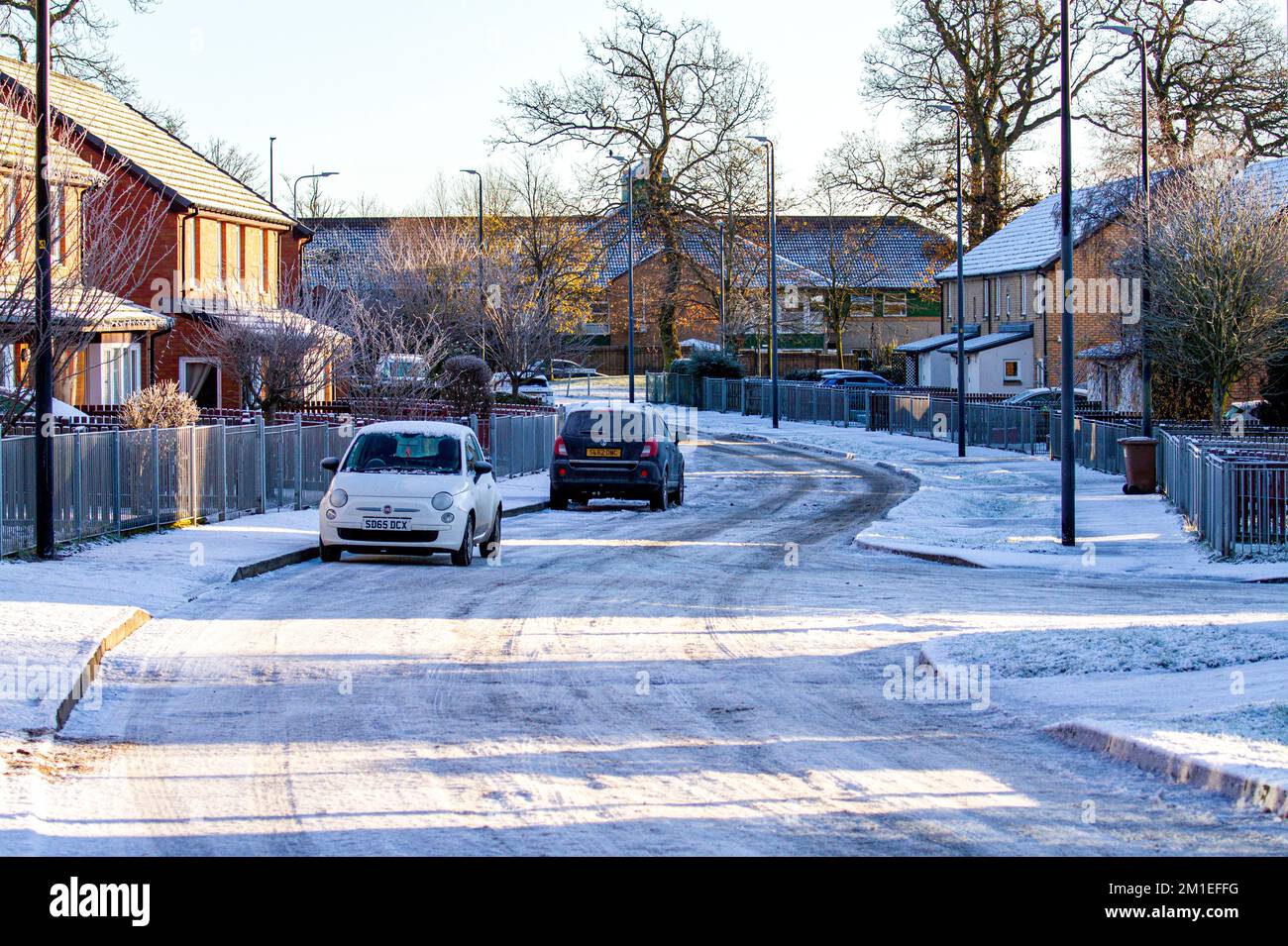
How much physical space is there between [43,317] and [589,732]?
999 cm

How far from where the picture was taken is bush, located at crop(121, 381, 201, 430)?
2297cm

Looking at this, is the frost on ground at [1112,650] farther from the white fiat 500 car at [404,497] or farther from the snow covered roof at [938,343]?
the snow covered roof at [938,343]

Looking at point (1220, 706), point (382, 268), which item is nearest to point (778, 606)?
point (1220, 706)

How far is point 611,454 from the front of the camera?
26.9m

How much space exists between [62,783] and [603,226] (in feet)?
219

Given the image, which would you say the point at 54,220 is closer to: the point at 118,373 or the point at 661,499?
the point at 661,499

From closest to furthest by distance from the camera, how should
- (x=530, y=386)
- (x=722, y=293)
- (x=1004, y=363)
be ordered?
(x=1004, y=363) → (x=722, y=293) → (x=530, y=386)

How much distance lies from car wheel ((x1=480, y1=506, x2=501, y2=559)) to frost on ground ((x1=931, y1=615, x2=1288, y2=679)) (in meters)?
8.53

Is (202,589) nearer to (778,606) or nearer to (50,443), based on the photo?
(50,443)

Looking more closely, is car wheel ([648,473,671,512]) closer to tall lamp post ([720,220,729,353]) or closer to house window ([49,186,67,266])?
house window ([49,186,67,266])

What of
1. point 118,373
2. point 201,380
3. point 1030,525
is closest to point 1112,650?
point 1030,525

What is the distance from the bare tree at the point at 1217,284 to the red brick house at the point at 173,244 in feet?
64.2

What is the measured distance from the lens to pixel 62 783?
322 inches
